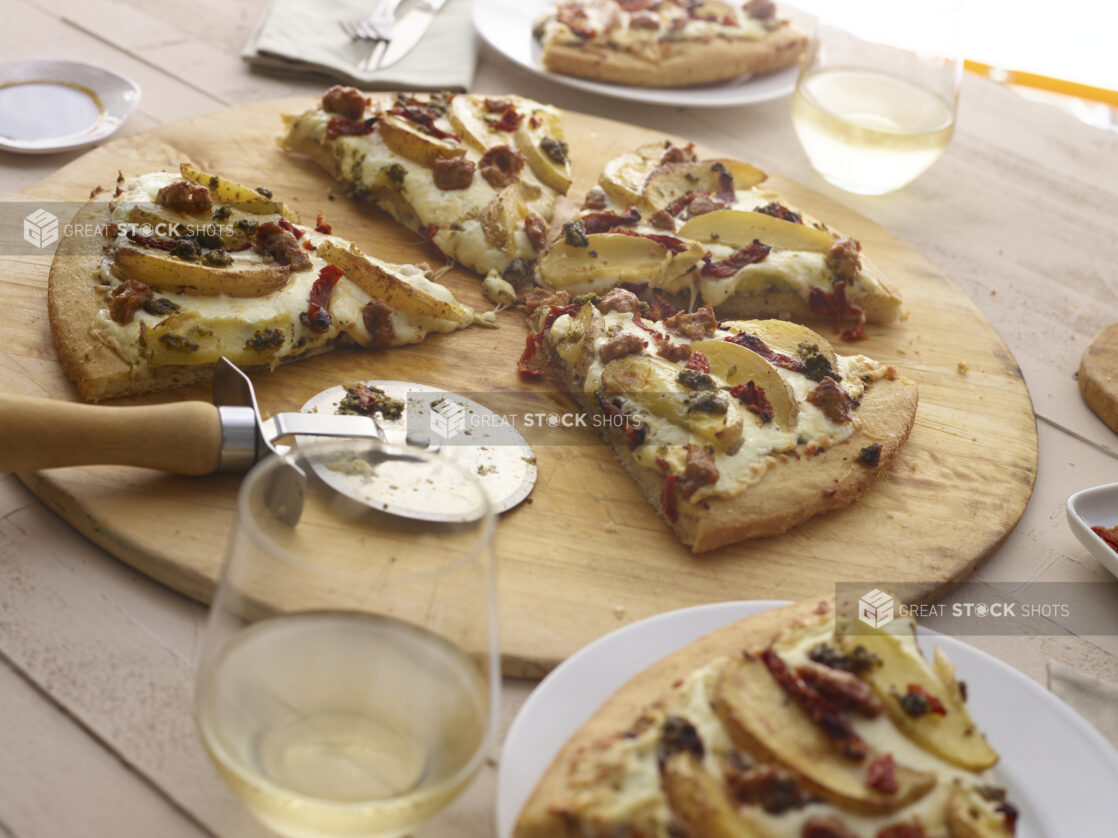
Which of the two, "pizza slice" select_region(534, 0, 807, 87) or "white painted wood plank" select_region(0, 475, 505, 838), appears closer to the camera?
"white painted wood plank" select_region(0, 475, 505, 838)

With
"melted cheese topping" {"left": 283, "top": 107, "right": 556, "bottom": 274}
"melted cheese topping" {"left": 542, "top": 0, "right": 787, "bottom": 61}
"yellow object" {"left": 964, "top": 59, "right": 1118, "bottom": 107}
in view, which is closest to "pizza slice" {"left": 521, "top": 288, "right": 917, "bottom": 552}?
"melted cheese topping" {"left": 283, "top": 107, "right": 556, "bottom": 274}

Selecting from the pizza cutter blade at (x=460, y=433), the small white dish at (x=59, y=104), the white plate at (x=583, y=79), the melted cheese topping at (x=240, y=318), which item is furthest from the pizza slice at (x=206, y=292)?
the white plate at (x=583, y=79)

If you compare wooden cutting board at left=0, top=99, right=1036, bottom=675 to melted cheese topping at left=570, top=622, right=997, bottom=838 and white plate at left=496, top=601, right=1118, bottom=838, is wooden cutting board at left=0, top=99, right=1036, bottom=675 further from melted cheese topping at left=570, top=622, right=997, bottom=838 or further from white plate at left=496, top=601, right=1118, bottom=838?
melted cheese topping at left=570, top=622, right=997, bottom=838

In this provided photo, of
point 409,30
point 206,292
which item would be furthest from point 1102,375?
point 409,30

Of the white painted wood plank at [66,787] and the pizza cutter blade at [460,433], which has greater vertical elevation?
the pizza cutter blade at [460,433]

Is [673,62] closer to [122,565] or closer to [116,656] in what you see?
[122,565]

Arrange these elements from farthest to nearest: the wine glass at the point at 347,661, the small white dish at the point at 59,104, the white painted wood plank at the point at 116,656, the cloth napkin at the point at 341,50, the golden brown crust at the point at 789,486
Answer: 1. the cloth napkin at the point at 341,50
2. the small white dish at the point at 59,104
3. the golden brown crust at the point at 789,486
4. the white painted wood plank at the point at 116,656
5. the wine glass at the point at 347,661

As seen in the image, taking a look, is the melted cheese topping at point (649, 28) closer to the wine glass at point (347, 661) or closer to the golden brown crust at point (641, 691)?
the golden brown crust at point (641, 691)
